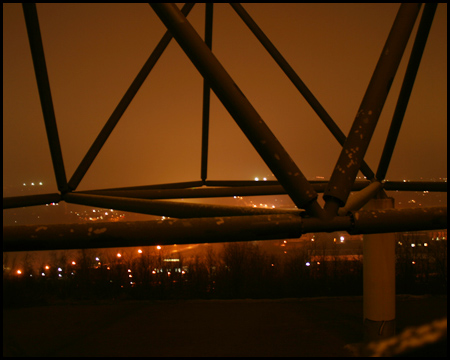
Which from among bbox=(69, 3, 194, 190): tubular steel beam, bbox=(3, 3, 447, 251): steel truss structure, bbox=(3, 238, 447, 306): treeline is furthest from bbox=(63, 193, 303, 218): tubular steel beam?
bbox=(3, 238, 447, 306): treeline

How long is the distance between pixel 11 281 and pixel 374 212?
11.6 m

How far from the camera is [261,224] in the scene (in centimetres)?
216

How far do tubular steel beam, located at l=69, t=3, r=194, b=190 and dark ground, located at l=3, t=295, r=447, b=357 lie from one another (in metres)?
2.86

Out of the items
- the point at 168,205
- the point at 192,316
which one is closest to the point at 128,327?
the point at 192,316

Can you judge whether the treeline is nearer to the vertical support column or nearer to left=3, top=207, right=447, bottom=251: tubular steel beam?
the vertical support column

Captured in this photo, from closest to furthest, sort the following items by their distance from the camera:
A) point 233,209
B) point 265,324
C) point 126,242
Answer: point 126,242 < point 233,209 < point 265,324

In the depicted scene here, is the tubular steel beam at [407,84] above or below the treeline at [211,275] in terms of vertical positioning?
above

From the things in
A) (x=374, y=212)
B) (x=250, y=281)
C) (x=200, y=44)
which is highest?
(x=200, y=44)

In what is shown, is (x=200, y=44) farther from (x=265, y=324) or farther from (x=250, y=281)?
(x=250, y=281)

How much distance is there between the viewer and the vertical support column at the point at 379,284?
5379mm

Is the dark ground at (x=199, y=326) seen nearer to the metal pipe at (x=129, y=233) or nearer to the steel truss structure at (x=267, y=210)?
the steel truss structure at (x=267, y=210)

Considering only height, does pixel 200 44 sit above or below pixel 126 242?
above

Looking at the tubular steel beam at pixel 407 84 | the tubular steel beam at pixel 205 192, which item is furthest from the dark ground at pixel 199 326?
the tubular steel beam at pixel 407 84

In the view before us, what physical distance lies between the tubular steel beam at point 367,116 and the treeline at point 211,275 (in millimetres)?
9099
